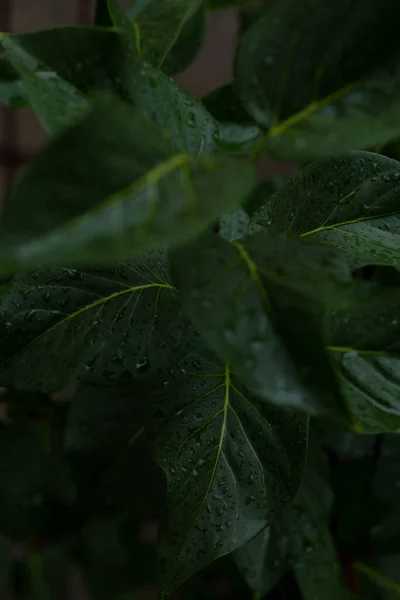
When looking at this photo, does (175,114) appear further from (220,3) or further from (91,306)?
(220,3)

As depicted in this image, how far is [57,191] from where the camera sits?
0.79ft

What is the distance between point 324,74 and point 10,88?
0.88 feet

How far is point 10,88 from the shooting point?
0.45 meters

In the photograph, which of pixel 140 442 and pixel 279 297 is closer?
pixel 279 297

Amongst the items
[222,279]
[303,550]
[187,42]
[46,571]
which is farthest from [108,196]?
[46,571]

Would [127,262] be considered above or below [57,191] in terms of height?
below

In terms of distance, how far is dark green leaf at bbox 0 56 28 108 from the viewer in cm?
43

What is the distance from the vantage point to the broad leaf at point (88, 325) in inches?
15.4

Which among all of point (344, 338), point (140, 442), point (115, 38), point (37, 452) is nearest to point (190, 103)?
point (115, 38)

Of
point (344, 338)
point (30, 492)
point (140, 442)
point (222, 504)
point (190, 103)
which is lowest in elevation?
point (30, 492)

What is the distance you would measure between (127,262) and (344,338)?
163 mm

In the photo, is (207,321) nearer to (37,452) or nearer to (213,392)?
(213,392)

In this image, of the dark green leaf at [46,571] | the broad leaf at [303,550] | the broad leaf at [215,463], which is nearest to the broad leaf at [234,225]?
the broad leaf at [215,463]

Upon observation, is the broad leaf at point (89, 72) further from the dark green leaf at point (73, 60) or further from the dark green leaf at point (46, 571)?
the dark green leaf at point (46, 571)
